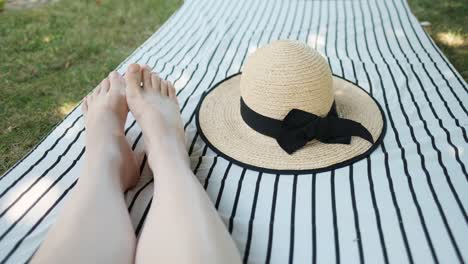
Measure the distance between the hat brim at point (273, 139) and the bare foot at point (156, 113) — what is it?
106mm

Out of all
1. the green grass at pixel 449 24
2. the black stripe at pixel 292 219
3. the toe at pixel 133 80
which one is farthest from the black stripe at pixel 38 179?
the green grass at pixel 449 24

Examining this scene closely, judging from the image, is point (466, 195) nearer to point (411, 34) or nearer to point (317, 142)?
point (317, 142)

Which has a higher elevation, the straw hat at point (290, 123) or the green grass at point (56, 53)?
the green grass at point (56, 53)

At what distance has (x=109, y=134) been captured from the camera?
3.61 feet

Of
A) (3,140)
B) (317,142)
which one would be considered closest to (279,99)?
(317,142)

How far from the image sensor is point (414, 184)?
1063 mm

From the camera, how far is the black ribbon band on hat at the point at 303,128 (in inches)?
43.4

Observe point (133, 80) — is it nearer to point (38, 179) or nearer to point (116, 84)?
point (116, 84)

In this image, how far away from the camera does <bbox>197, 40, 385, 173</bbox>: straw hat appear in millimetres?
1091

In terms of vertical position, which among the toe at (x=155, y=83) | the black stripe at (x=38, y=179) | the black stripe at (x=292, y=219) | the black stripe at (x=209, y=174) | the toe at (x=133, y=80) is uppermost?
the toe at (x=133, y=80)

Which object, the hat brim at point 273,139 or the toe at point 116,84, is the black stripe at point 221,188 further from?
the toe at point 116,84

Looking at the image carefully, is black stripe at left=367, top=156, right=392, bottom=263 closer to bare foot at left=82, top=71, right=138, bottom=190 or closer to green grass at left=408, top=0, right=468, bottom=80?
bare foot at left=82, top=71, right=138, bottom=190

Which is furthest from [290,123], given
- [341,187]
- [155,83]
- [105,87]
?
[105,87]

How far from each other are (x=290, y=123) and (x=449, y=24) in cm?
173
